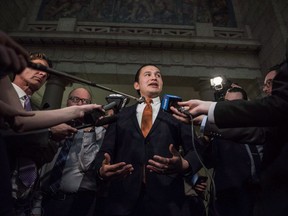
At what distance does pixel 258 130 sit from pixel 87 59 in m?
6.57

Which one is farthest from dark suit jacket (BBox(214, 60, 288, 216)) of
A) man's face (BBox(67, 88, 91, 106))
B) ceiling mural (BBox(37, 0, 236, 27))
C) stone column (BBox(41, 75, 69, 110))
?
ceiling mural (BBox(37, 0, 236, 27))

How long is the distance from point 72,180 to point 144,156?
90 cm

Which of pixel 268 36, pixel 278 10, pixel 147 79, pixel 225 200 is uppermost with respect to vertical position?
pixel 278 10

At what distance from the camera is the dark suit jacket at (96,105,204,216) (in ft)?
5.65

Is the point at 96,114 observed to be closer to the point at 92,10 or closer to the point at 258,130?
the point at 258,130

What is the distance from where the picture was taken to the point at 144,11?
9.07 meters

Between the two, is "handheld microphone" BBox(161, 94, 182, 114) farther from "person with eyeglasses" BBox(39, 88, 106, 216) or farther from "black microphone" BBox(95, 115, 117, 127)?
"person with eyeglasses" BBox(39, 88, 106, 216)

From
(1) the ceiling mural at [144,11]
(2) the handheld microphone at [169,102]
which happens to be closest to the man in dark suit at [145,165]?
(2) the handheld microphone at [169,102]

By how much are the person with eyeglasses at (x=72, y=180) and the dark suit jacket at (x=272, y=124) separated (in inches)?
48.3

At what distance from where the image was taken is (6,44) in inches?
36.5

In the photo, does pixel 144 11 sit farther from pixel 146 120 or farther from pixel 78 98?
pixel 146 120

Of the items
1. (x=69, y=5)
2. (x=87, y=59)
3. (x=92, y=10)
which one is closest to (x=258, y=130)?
(x=87, y=59)

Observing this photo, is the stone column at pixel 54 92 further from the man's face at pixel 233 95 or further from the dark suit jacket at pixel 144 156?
the man's face at pixel 233 95

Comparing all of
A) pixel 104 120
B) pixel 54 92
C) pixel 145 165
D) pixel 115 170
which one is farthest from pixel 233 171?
pixel 54 92
